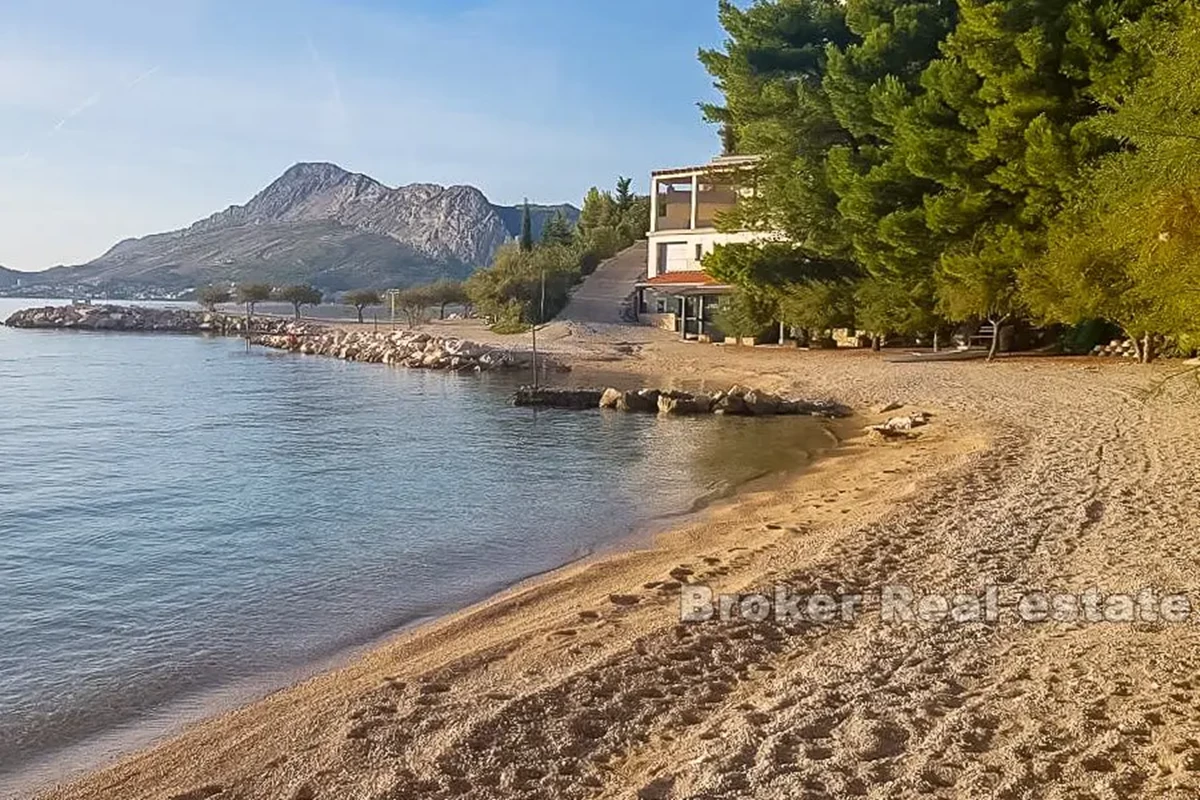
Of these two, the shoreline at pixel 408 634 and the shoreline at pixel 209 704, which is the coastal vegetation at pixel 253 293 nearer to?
the shoreline at pixel 408 634

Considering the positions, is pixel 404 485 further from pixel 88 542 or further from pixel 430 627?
pixel 430 627

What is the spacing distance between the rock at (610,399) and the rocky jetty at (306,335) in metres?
11.8

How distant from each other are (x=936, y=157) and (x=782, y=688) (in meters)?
23.8

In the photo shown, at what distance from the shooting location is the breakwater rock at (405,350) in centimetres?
4041

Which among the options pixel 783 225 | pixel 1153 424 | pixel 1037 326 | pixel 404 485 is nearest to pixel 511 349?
pixel 783 225

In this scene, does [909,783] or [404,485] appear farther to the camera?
[404,485]

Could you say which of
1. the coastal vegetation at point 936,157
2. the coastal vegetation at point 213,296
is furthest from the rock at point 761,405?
the coastal vegetation at point 213,296

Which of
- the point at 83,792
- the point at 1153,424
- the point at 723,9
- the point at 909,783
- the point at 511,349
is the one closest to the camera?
the point at 909,783

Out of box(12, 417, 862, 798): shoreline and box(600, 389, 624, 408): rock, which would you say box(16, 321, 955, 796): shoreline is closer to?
box(12, 417, 862, 798): shoreline

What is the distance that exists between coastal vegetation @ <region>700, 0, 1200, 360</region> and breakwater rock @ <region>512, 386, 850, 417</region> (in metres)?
6.06

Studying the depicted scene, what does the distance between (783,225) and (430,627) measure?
28553mm

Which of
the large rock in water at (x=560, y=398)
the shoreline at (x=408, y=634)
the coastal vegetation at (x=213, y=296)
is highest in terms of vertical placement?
the coastal vegetation at (x=213, y=296)

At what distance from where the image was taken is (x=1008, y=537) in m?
9.16

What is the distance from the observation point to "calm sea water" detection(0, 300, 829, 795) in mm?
7480
